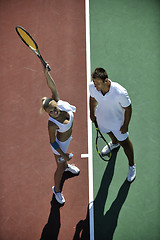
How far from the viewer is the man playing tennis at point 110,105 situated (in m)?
4.22

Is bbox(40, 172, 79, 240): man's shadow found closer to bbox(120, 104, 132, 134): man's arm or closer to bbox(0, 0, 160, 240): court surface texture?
bbox(0, 0, 160, 240): court surface texture

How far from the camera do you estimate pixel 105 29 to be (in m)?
6.99

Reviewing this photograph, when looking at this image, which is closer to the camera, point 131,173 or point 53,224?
point 53,224

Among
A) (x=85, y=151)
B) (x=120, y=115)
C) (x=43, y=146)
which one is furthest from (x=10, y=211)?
(x=120, y=115)

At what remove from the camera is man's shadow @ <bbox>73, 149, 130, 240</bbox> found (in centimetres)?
502

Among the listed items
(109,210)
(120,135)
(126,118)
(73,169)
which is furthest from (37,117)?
(109,210)

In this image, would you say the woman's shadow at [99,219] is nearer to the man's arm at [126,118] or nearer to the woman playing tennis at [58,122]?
the woman playing tennis at [58,122]

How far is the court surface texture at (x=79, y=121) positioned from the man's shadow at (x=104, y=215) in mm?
18

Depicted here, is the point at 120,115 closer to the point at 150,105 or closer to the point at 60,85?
the point at 150,105

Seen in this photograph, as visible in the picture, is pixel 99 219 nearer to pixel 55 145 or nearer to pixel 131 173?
pixel 131 173

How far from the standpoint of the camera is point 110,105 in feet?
14.5

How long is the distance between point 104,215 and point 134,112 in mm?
2407

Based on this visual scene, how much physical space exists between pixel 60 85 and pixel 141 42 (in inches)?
95.8

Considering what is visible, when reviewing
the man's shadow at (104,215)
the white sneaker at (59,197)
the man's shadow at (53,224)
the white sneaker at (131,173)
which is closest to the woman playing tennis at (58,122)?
the white sneaker at (59,197)
